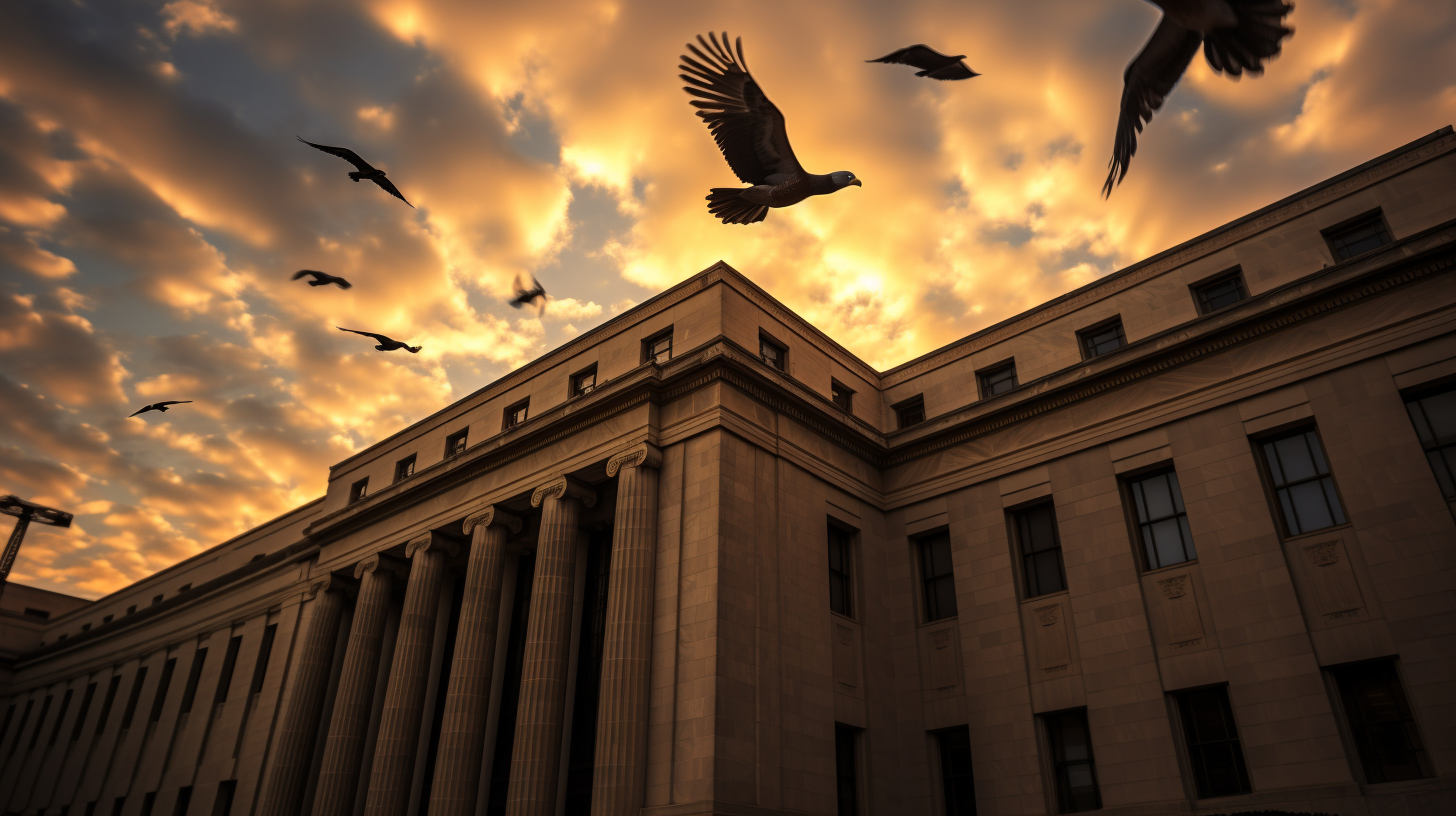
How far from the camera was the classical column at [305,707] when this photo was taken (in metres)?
33.5

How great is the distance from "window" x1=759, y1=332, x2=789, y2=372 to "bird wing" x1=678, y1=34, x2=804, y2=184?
1542 centimetres

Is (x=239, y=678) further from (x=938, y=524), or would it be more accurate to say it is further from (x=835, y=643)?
(x=938, y=524)

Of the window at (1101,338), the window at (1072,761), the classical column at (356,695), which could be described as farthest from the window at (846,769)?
the classical column at (356,695)

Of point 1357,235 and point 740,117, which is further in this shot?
point 1357,235

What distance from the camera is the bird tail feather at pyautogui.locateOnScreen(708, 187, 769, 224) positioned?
554 inches

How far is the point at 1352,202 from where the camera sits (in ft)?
83.3

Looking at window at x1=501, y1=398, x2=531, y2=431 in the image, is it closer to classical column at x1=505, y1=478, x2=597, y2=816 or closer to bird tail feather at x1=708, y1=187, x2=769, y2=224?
classical column at x1=505, y1=478, x2=597, y2=816

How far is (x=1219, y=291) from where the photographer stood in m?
27.6

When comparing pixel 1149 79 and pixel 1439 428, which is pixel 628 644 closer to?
pixel 1149 79

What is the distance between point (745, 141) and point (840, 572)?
1785 cm

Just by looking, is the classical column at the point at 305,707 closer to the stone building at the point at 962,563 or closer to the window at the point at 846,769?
the stone building at the point at 962,563

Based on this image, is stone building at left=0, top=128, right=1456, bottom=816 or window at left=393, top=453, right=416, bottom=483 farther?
window at left=393, top=453, right=416, bottom=483

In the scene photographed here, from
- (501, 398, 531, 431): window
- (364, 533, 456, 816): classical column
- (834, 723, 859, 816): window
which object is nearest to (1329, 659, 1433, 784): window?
(834, 723, 859, 816): window

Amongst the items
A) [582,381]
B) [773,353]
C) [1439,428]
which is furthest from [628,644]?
[1439,428]
